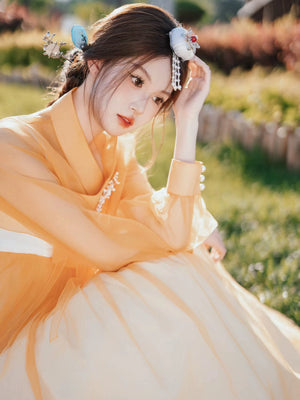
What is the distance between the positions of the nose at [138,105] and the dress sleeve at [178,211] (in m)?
0.27

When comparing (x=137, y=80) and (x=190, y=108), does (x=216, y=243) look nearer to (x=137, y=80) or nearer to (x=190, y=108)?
(x=190, y=108)

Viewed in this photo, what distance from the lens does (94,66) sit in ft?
6.54

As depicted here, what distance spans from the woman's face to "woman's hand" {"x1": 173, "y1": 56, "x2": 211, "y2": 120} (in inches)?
7.0

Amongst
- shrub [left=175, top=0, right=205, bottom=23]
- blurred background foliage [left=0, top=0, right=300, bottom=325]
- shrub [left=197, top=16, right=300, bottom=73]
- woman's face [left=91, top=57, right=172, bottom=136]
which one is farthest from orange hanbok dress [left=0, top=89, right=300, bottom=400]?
shrub [left=175, top=0, right=205, bottom=23]

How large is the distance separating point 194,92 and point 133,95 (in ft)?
1.20

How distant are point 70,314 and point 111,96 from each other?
0.84 m

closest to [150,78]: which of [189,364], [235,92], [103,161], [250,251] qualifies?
[103,161]

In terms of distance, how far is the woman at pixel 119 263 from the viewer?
1585mm

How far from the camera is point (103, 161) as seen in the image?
2.26 metres

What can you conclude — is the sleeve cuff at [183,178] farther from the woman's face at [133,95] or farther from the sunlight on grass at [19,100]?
the sunlight on grass at [19,100]

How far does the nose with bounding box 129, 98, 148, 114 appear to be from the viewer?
1943 mm

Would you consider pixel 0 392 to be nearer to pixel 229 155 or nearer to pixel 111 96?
pixel 111 96

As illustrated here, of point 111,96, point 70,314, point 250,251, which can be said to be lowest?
point 250,251

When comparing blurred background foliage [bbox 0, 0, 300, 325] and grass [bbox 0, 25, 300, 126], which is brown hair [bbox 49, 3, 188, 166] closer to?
blurred background foliage [bbox 0, 0, 300, 325]
